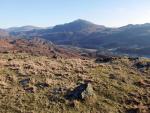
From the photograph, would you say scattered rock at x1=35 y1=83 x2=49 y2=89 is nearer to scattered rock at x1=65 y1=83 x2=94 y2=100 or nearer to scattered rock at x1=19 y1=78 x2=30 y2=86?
scattered rock at x1=19 y1=78 x2=30 y2=86

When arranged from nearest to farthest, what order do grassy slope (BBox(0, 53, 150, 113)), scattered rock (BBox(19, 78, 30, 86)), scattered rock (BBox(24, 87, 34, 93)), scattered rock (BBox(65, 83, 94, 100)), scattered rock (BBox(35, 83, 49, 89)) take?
1. grassy slope (BBox(0, 53, 150, 113))
2. scattered rock (BBox(65, 83, 94, 100))
3. scattered rock (BBox(24, 87, 34, 93))
4. scattered rock (BBox(35, 83, 49, 89))
5. scattered rock (BBox(19, 78, 30, 86))

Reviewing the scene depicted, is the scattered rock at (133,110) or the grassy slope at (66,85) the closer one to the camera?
the grassy slope at (66,85)

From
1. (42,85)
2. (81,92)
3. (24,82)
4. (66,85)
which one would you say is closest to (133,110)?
(81,92)

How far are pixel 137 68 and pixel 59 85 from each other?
1241 cm

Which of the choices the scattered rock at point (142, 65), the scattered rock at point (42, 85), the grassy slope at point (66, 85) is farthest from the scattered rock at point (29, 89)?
the scattered rock at point (142, 65)

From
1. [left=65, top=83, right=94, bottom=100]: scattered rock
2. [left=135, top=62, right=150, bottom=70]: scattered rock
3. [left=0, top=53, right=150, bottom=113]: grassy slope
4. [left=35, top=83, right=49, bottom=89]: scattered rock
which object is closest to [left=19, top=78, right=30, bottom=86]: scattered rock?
[left=0, top=53, right=150, bottom=113]: grassy slope

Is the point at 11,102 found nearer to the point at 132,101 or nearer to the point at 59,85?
the point at 59,85

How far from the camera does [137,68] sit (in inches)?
1513

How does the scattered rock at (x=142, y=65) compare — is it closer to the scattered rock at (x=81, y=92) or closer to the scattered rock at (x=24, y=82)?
the scattered rock at (x=81, y=92)

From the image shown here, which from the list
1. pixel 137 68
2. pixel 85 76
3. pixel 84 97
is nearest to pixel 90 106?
pixel 84 97

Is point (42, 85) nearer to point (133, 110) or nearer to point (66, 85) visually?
point (66, 85)

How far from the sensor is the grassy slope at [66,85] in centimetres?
2630

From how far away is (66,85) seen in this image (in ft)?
98.7

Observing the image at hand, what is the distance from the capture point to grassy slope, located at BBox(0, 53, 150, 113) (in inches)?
1035
